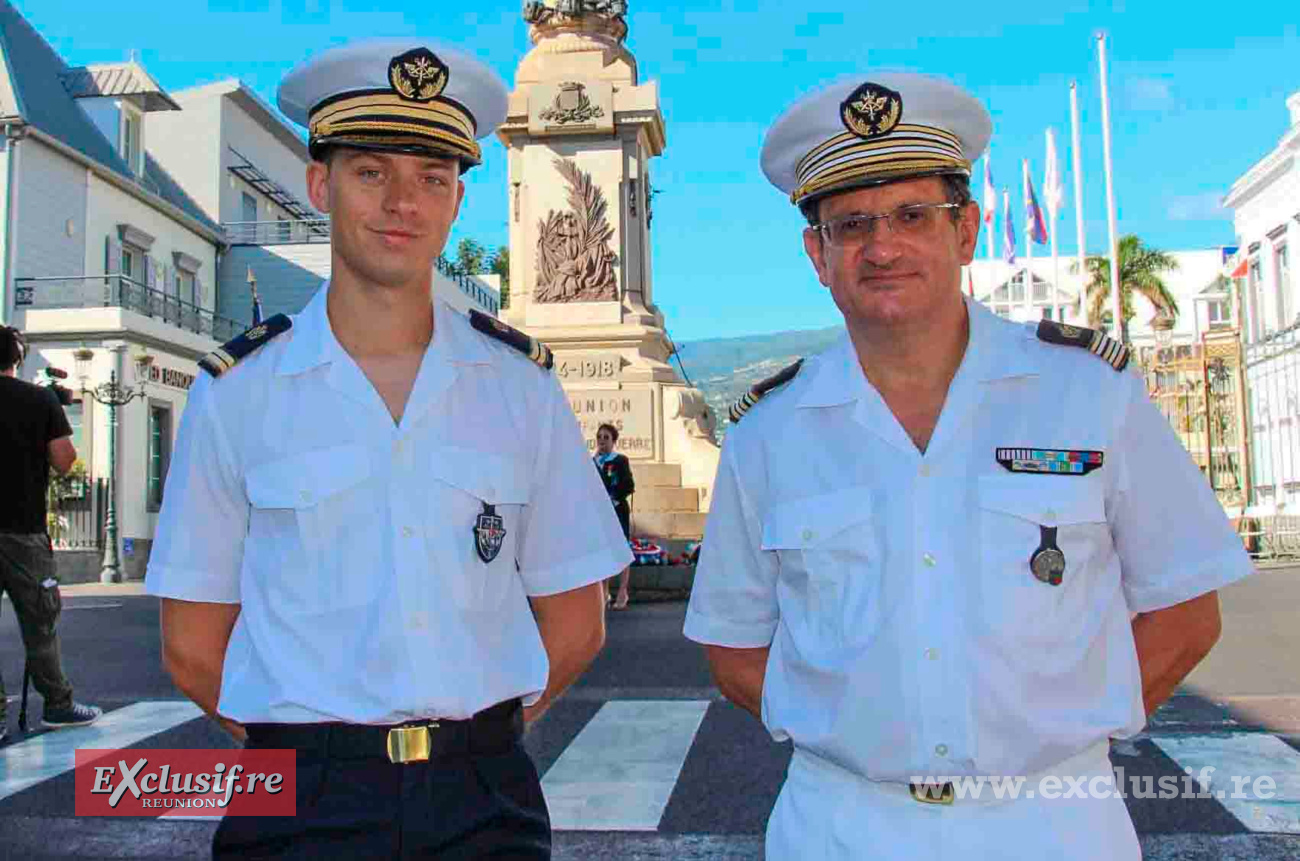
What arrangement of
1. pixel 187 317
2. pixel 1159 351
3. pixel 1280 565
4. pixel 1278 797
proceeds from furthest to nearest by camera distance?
pixel 187 317 → pixel 1159 351 → pixel 1280 565 → pixel 1278 797

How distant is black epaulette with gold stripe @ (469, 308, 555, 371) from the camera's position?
2861 mm

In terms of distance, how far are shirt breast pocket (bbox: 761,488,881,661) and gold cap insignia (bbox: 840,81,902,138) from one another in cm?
77

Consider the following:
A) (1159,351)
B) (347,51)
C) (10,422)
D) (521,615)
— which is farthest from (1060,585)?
(1159,351)

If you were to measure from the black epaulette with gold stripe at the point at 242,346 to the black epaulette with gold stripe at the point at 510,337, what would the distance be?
1.37 ft

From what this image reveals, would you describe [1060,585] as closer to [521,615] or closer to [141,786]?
[521,615]

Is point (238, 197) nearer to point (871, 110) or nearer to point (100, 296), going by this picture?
point (100, 296)

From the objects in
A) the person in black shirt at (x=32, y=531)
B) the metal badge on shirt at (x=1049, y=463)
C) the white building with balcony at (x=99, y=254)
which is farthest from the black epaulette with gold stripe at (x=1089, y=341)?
the white building with balcony at (x=99, y=254)

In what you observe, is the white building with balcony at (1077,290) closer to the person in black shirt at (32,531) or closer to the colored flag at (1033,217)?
the colored flag at (1033,217)

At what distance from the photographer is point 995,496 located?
2342 millimetres

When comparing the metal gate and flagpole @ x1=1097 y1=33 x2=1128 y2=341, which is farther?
flagpole @ x1=1097 y1=33 x2=1128 y2=341

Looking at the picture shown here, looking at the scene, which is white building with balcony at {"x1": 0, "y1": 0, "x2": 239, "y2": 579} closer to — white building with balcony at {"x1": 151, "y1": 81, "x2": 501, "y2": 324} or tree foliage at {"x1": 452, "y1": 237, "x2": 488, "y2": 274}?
white building with balcony at {"x1": 151, "y1": 81, "x2": 501, "y2": 324}

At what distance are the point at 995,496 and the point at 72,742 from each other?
559cm

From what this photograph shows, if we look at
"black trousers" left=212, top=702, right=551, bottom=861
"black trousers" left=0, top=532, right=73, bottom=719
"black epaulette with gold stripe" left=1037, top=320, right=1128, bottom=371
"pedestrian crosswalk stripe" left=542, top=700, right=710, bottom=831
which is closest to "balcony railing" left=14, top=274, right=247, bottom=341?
"black trousers" left=0, top=532, right=73, bottom=719

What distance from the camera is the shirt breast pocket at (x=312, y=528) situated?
97.9 inches
